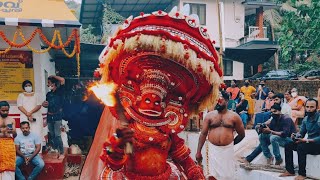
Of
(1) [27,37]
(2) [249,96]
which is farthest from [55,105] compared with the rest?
(2) [249,96]

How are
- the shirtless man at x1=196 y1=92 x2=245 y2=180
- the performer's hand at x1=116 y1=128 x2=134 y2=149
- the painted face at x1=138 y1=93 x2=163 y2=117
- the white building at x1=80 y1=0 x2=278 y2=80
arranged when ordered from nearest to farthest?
the performer's hand at x1=116 y1=128 x2=134 y2=149, the painted face at x1=138 y1=93 x2=163 y2=117, the shirtless man at x1=196 y1=92 x2=245 y2=180, the white building at x1=80 y1=0 x2=278 y2=80

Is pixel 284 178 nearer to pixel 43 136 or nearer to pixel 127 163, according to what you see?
pixel 127 163

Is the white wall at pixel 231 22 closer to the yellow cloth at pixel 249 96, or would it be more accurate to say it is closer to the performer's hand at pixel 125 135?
the yellow cloth at pixel 249 96

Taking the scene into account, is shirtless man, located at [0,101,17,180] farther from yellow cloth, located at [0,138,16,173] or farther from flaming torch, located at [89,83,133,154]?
flaming torch, located at [89,83,133,154]

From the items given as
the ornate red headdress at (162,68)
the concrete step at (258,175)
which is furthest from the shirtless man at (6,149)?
the concrete step at (258,175)

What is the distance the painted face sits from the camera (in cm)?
340

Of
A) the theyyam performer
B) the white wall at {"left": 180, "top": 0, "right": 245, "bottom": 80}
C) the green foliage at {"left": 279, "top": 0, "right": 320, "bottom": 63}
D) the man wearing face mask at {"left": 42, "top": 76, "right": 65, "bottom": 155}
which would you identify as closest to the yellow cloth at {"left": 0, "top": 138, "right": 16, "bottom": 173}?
the man wearing face mask at {"left": 42, "top": 76, "right": 65, "bottom": 155}

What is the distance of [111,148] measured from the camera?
10.00 ft

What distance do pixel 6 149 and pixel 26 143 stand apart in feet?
1.70

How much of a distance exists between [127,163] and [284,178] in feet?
15.4

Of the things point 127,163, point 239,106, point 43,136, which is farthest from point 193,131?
point 127,163

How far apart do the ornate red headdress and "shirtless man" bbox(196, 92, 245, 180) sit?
3.22m

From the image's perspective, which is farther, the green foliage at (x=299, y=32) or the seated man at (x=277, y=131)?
the green foliage at (x=299, y=32)

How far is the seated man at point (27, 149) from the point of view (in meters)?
7.85
